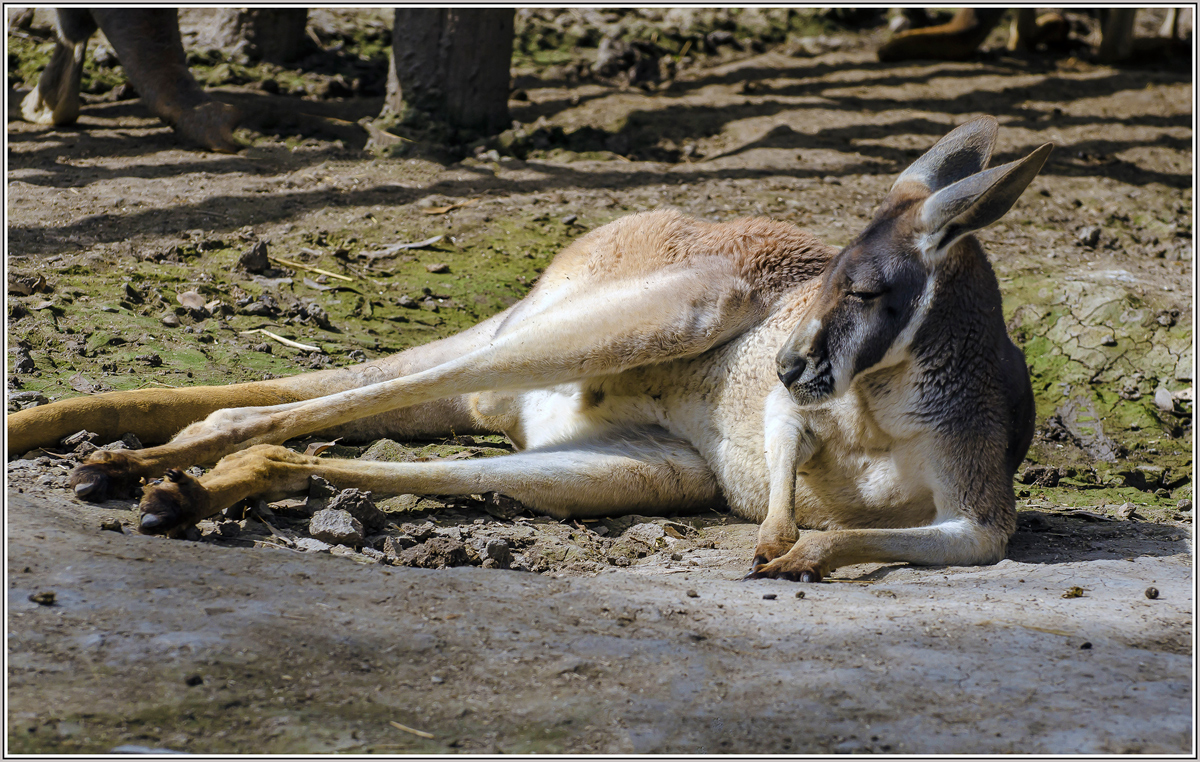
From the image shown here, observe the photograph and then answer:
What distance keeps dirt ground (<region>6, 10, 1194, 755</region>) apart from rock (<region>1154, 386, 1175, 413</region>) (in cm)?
7

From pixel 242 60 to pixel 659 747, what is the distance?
8451 mm

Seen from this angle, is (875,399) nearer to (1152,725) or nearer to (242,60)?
(1152,725)

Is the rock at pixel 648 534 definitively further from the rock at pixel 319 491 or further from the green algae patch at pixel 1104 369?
the green algae patch at pixel 1104 369

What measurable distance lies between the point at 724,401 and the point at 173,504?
6.71ft

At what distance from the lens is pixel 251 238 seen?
5934 mm

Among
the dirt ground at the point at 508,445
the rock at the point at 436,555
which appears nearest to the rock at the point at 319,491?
the dirt ground at the point at 508,445

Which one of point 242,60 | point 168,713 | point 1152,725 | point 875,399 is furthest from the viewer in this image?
point 242,60

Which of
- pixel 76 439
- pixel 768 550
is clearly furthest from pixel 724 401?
pixel 76 439

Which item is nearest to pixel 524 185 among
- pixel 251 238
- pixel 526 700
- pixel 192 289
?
pixel 251 238

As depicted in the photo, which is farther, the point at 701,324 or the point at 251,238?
the point at 251,238

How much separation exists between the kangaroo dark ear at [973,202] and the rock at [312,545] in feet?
7.12

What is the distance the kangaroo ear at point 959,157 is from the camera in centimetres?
363

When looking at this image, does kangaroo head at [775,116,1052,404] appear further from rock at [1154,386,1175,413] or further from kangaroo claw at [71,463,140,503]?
rock at [1154,386,1175,413]

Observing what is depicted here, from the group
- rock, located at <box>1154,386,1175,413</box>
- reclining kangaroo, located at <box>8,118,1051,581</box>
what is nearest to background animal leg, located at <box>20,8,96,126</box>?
reclining kangaroo, located at <box>8,118,1051,581</box>
